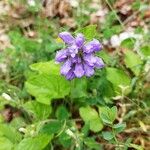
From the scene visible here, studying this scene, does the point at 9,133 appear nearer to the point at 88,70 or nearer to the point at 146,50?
the point at 88,70

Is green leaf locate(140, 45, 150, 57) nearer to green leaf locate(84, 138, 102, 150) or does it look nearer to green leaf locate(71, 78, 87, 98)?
green leaf locate(71, 78, 87, 98)

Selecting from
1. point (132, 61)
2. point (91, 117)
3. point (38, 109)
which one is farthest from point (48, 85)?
point (132, 61)

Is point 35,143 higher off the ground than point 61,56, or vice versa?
point 61,56

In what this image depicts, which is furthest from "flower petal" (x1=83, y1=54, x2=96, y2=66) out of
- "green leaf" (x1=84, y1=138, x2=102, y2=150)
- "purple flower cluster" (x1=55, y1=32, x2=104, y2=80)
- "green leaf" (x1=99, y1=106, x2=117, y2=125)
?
"green leaf" (x1=84, y1=138, x2=102, y2=150)

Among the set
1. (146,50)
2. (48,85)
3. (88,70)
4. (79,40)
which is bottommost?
(146,50)

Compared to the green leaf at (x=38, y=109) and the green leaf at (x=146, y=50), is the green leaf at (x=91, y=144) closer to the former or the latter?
the green leaf at (x=38, y=109)

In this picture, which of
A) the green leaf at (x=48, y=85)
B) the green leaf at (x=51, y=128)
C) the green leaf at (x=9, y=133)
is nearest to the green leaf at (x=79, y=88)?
the green leaf at (x=48, y=85)

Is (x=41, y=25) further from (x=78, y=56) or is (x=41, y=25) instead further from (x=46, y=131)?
(x=78, y=56)
